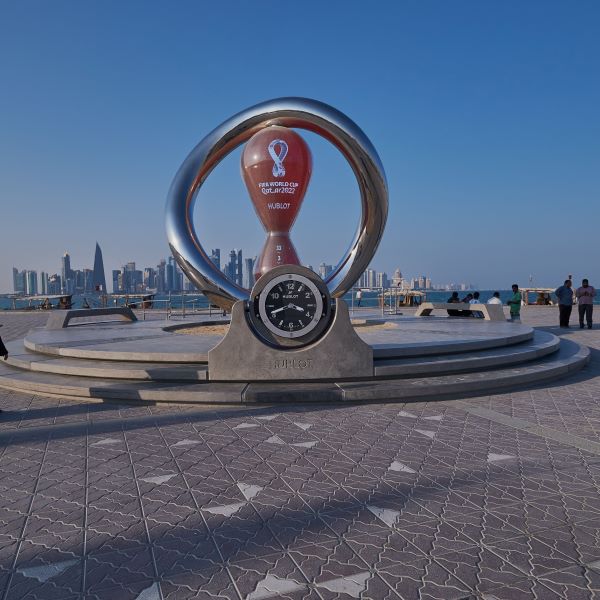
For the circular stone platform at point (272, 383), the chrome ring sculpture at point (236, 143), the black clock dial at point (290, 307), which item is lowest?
the circular stone platform at point (272, 383)

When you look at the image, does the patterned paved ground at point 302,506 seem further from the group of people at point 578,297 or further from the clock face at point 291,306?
the group of people at point 578,297

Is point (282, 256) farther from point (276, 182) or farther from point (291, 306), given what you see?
point (291, 306)

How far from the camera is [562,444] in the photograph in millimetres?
4996

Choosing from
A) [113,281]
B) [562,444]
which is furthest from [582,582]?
[113,281]

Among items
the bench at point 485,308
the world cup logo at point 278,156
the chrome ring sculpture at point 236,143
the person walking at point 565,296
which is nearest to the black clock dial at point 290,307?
the chrome ring sculpture at point 236,143

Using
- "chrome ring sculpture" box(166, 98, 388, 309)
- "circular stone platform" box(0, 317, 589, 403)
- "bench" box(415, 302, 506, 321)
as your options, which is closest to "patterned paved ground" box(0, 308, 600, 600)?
"circular stone platform" box(0, 317, 589, 403)

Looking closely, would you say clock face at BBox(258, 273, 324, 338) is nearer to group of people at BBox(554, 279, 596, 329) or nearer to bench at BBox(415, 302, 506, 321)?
bench at BBox(415, 302, 506, 321)

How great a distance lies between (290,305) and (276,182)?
314 inches

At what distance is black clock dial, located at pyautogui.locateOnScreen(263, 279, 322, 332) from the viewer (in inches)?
295

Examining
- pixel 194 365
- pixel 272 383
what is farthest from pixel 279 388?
pixel 194 365

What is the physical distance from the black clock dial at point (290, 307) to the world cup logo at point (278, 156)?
25.6 feet

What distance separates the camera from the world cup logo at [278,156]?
1445 centimetres

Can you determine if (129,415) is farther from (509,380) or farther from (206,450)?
(509,380)

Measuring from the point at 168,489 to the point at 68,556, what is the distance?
41.7 inches
